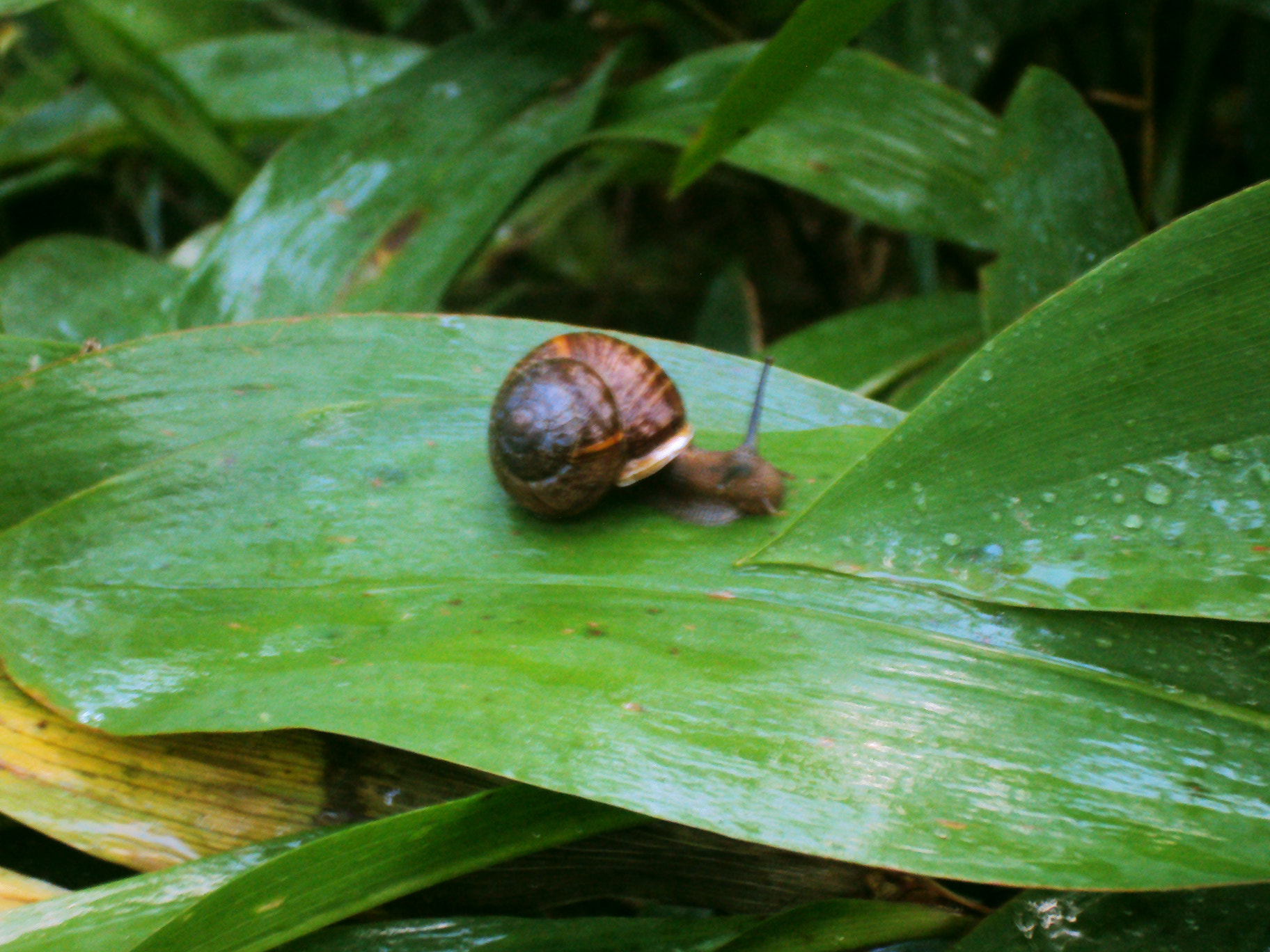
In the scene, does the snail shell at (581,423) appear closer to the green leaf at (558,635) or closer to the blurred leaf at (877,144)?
the green leaf at (558,635)

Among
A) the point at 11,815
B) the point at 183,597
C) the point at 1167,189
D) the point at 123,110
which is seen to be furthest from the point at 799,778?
the point at 123,110

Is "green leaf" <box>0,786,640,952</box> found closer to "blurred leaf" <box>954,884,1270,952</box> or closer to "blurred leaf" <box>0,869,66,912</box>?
"blurred leaf" <box>0,869,66,912</box>

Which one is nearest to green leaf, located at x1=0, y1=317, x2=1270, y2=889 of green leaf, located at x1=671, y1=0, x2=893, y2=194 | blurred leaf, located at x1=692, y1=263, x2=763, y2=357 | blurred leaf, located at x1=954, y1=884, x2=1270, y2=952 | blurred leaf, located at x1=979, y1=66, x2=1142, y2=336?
blurred leaf, located at x1=954, y1=884, x2=1270, y2=952

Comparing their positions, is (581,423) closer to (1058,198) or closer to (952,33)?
(1058,198)

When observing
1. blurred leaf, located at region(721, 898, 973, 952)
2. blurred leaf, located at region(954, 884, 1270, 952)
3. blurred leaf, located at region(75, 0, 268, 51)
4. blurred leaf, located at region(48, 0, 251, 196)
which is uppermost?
blurred leaf, located at region(75, 0, 268, 51)

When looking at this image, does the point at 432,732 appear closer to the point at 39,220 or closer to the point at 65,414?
the point at 65,414

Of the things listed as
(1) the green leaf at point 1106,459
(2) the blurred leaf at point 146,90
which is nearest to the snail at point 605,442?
(1) the green leaf at point 1106,459
